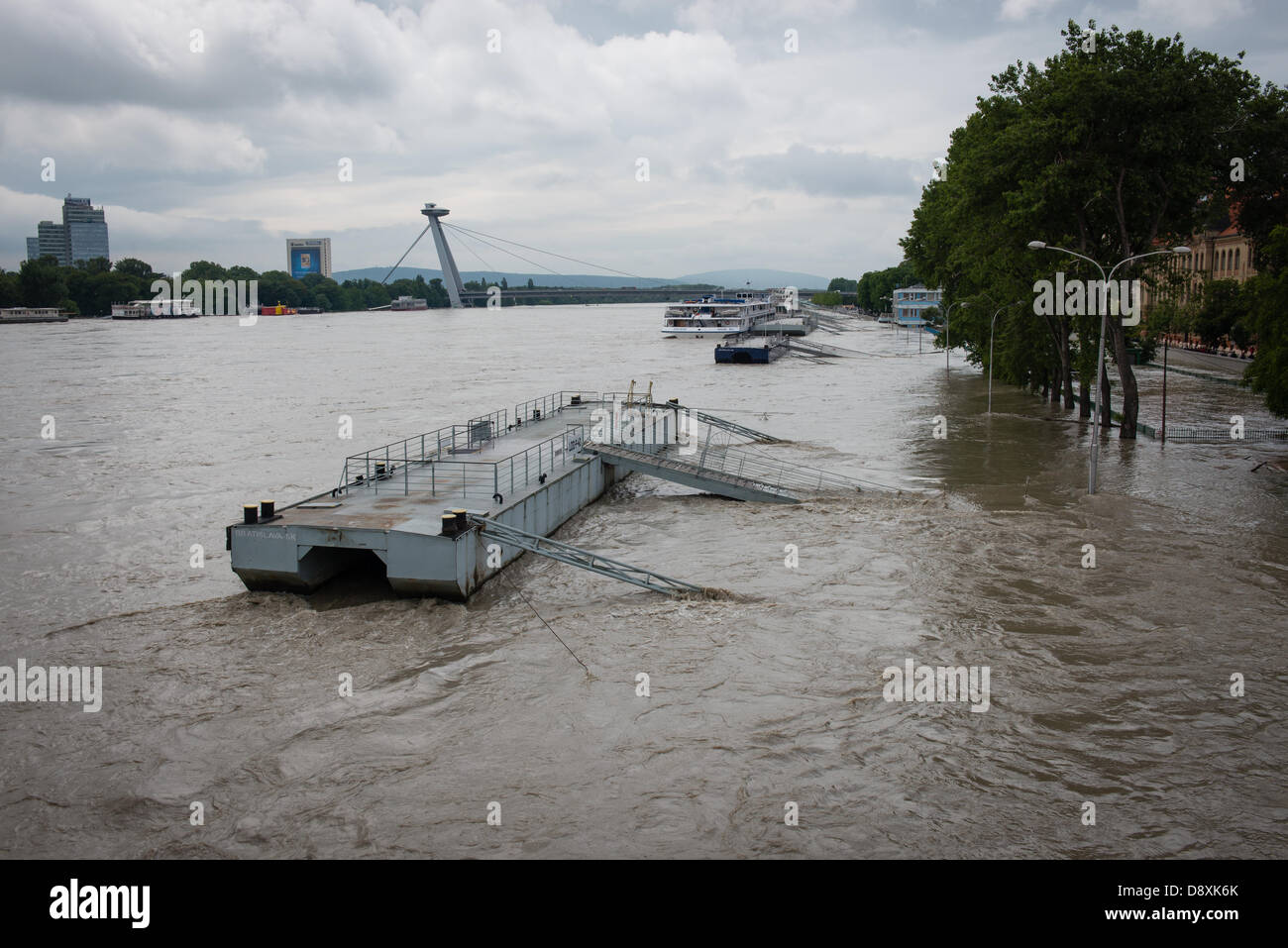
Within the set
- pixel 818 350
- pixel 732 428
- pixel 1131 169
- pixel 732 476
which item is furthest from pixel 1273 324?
pixel 818 350

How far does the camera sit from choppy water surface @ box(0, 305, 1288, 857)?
38.9ft

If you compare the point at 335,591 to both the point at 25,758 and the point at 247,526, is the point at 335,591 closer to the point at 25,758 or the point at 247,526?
the point at 247,526

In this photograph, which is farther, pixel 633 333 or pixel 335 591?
pixel 633 333

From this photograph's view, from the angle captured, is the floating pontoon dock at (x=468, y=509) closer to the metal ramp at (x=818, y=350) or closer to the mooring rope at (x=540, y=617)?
the mooring rope at (x=540, y=617)

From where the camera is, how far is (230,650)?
17.6 meters

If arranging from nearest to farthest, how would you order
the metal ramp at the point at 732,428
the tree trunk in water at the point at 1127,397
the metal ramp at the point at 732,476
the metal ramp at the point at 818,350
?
the metal ramp at the point at 732,476 → the metal ramp at the point at 732,428 → the tree trunk in water at the point at 1127,397 → the metal ramp at the point at 818,350

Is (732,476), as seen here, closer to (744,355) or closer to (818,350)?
(744,355)

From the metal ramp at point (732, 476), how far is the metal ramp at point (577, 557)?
852 centimetres

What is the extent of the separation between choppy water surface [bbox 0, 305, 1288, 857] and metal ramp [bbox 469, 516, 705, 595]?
49 cm

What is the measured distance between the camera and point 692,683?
16.1 metres

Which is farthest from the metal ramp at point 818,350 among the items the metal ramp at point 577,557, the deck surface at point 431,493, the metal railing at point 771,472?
the metal ramp at point 577,557

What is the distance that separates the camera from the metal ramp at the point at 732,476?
97.1ft
